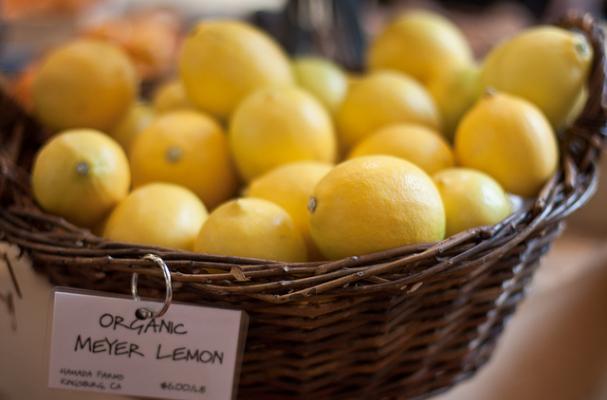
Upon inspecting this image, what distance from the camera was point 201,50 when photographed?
81 centimetres

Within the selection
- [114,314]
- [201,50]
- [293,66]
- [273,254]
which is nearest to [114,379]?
[114,314]

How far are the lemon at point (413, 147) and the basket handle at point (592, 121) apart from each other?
0.15 meters

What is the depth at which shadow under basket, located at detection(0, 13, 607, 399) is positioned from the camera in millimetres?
496

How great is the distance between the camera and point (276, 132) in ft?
2.36

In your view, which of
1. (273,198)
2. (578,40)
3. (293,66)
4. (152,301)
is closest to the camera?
(152,301)

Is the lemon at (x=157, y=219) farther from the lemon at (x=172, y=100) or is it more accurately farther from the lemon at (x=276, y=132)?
the lemon at (x=172, y=100)

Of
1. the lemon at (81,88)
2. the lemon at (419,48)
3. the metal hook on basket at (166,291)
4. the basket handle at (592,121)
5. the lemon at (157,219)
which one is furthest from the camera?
the lemon at (419,48)

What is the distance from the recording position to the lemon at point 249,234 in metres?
0.54

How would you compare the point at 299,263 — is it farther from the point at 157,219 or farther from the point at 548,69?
the point at 548,69

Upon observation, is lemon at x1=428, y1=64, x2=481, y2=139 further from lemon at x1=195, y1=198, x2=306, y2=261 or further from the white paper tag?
the white paper tag

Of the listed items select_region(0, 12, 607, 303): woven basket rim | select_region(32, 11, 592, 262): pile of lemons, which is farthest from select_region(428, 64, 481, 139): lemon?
select_region(0, 12, 607, 303): woven basket rim

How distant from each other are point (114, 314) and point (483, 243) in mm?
317

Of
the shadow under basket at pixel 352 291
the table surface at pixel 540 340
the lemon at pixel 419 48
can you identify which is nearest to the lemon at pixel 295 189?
the shadow under basket at pixel 352 291

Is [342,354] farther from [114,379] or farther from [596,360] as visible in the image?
[596,360]
